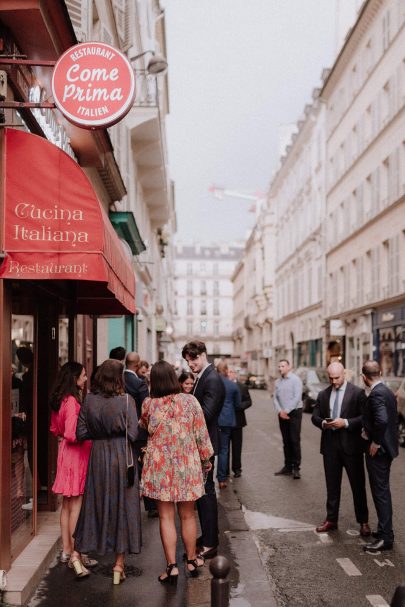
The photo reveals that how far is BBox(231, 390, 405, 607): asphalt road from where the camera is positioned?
5.91 m

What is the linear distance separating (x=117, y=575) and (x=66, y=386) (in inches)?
66.5

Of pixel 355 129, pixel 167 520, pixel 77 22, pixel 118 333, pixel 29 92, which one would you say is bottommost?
pixel 167 520

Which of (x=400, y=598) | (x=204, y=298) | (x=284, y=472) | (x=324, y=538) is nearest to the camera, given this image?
(x=400, y=598)

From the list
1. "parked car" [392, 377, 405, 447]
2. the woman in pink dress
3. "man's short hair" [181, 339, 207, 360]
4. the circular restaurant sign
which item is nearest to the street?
the woman in pink dress

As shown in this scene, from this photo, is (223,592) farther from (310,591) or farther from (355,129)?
(355,129)

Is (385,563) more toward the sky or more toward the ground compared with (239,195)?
more toward the ground

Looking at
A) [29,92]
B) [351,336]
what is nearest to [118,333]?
[29,92]

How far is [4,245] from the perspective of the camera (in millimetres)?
5930

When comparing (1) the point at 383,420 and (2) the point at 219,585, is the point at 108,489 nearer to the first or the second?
(2) the point at 219,585

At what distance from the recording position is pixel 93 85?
6113mm

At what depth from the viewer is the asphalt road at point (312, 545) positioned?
591cm

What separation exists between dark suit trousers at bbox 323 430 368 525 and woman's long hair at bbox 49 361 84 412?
9.51 ft

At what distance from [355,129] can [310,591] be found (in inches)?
1274

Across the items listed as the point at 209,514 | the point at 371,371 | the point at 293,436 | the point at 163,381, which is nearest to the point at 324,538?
the point at 209,514
